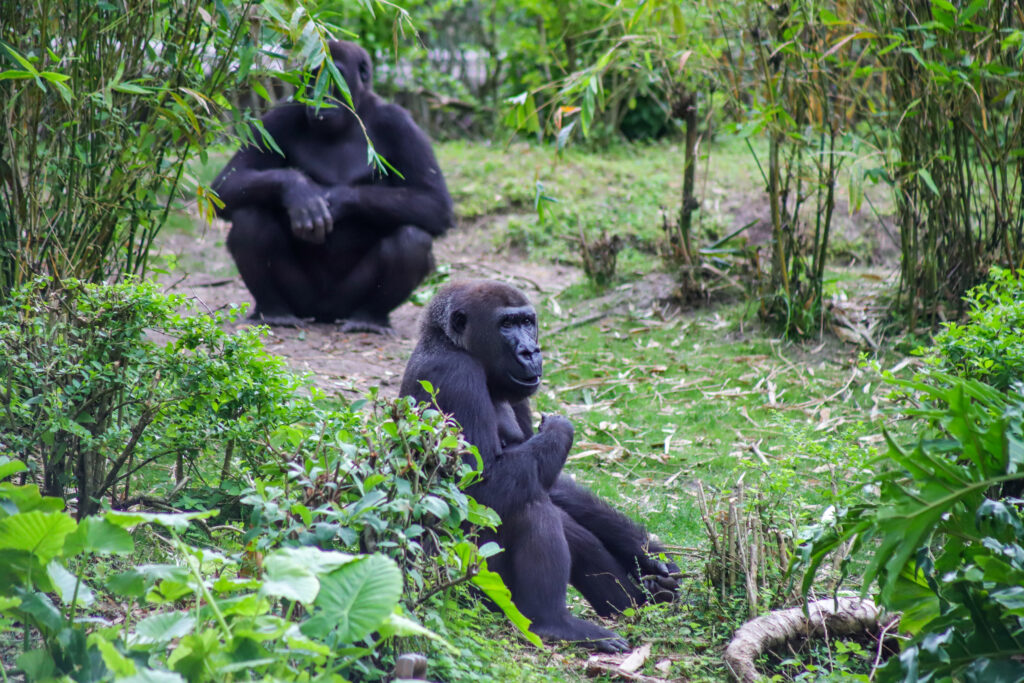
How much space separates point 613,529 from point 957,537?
1.54 m

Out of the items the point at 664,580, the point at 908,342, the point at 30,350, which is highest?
the point at 30,350

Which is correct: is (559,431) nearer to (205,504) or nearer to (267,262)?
(205,504)

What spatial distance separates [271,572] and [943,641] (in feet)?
4.68

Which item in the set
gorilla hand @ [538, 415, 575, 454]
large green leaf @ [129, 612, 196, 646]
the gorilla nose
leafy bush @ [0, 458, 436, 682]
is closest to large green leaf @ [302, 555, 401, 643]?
leafy bush @ [0, 458, 436, 682]

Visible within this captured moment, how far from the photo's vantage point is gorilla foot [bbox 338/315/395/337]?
6.88 metres

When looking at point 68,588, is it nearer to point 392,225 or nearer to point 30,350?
point 30,350

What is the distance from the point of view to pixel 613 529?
3855 mm

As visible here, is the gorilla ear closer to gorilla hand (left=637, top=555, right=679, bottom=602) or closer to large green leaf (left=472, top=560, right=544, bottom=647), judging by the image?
gorilla hand (left=637, top=555, right=679, bottom=602)

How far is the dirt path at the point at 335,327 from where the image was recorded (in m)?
5.95

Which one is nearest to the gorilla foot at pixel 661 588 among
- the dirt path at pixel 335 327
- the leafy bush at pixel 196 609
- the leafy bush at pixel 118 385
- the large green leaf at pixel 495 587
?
the large green leaf at pixel 495 587

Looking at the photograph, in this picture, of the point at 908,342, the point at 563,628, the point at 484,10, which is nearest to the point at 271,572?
the point at 563,628

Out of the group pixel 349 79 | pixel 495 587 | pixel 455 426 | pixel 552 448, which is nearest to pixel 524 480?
pixel 552 448

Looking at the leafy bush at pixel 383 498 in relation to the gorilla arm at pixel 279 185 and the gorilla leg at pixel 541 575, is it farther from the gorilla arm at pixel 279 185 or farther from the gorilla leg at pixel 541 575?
the gorilla arm at pixel 279 185

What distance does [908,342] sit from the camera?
5.91m
